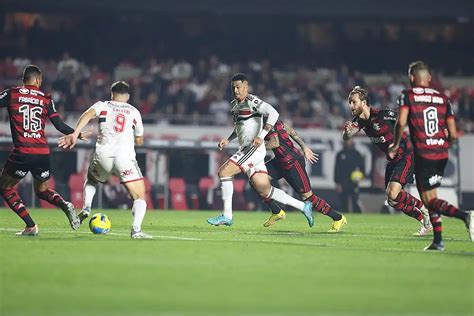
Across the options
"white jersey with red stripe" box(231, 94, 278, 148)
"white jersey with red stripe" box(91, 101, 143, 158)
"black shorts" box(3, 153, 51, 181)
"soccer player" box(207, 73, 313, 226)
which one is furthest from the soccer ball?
"white jersey with red stripe" box(231, 94, 278, 148)

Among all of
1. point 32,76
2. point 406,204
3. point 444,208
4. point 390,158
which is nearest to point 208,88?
point 406,204

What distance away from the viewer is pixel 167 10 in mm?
39375

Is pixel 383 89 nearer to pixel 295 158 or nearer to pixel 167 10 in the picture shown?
pixel 167 10

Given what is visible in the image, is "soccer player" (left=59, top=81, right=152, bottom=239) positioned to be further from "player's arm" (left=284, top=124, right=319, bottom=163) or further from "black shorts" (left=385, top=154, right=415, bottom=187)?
"black shorts" (left=385, top=154, right=415, bottom=187)

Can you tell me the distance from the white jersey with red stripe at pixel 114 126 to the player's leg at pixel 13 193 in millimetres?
1232

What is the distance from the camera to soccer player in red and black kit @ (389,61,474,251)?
13781 millimetres

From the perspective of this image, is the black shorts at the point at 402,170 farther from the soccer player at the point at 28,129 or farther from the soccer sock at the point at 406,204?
the soccer player at the point at 28,129

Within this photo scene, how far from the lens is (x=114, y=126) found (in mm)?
15195

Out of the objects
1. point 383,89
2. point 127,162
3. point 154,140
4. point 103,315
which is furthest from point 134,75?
point 103,315

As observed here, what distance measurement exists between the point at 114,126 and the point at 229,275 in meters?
5.06

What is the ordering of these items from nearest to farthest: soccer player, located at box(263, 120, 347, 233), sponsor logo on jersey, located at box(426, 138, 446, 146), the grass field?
the grass field → sponsor logo on jersey, located at box(426, 138, 446, 146) → soccer player, located at box(263, 120, 347, 233)

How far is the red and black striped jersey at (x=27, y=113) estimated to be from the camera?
15.3m

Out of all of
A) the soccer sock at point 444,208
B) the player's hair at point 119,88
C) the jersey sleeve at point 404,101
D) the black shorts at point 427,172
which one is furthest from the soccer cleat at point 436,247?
the player's hair at point 119,88

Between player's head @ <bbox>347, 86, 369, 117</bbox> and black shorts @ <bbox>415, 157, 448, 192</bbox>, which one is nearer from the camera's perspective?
black shorts @ <bbox>415, 157, 448, 192</bbox>
